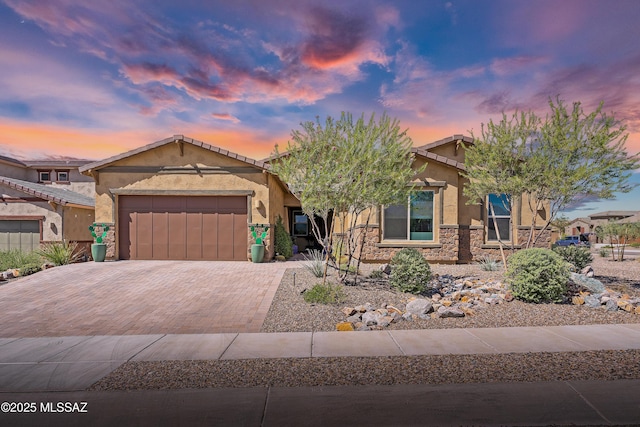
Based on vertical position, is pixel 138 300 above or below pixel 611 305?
below

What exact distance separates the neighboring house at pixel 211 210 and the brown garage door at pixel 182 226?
0.04m

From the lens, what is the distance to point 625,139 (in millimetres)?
9562

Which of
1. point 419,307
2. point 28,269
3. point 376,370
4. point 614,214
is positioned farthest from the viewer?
point 614,214

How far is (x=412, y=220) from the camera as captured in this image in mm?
15445

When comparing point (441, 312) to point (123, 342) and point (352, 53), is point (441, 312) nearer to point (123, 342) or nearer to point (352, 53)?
point (123, 342)

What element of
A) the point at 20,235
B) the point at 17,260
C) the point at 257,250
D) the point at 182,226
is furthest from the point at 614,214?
the point at 20,235

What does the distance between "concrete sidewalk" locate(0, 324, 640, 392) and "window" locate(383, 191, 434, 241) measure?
9012mm

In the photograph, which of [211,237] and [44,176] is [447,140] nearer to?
[211,237]

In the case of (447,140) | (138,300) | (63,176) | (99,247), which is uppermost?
(447,140)

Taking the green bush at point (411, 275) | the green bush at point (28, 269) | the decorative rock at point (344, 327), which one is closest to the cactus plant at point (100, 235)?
the green bush at point (28, 269)

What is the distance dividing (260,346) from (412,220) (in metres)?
11.3

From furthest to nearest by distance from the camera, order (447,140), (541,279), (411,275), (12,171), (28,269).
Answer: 1. (12,171)
2. (447,140)
3. (28,269)
4. (411,275)
5. (541,279)

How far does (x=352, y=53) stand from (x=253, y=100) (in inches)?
176

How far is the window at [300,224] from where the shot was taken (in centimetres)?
2144
